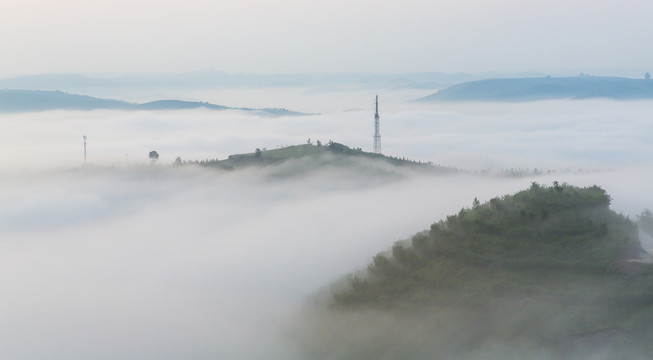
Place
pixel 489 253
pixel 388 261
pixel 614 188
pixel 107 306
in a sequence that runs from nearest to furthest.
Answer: pixel 489 253 < pixel 388 261 < pixel 107 306 < pixel 614 188

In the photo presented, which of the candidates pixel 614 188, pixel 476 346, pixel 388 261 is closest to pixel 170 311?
pixel 388 261

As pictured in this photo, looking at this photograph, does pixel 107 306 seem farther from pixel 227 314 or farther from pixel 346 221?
pixel 346 221

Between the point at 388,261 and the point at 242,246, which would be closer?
the point at 388,261

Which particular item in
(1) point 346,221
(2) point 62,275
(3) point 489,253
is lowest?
(2) point 62,275

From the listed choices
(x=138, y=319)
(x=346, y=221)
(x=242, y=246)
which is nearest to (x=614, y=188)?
(x=346, y=221)

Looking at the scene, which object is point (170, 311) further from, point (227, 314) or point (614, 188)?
point (614, 188)

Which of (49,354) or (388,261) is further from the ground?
(388,261)

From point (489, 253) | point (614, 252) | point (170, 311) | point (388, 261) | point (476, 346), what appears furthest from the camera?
point (170, 311)
